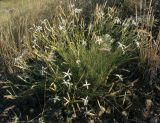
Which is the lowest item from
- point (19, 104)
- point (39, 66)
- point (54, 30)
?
point (19, 104)

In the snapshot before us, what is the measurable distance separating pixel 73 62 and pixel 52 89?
34 centimetres

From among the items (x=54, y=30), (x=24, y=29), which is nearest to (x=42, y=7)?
(x=24, y=29)

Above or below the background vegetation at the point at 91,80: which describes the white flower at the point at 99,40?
above

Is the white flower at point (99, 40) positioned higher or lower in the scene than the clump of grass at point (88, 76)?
higher

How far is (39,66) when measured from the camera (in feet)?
14.8

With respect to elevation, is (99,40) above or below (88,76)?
above

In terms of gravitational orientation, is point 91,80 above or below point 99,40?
below

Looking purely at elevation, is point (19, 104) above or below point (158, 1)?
below

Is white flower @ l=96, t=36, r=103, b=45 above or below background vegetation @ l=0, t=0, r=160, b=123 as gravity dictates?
above

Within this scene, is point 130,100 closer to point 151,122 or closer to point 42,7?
point 151,122

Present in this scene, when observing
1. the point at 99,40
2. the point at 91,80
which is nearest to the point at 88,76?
the point at 91,80

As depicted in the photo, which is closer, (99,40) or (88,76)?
(99,40)

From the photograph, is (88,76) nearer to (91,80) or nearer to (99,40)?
(91,80)

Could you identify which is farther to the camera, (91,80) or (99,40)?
(91,80)
